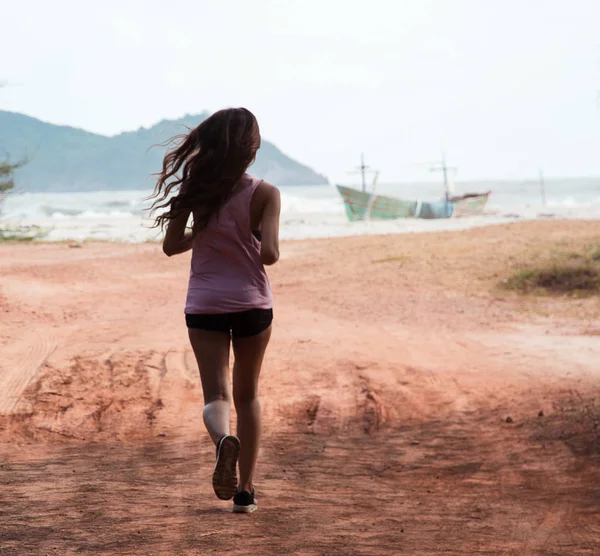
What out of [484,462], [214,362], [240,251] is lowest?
[484,462]

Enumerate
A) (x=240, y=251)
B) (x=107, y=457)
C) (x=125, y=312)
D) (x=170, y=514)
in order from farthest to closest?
(x=125, y=312) → (x=107, y=457) → (x=170, y=514) → (x=240, y=251)

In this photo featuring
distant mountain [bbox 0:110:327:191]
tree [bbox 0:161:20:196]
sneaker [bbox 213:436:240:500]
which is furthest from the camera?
distant mountain [bbox 0:110:327:191]

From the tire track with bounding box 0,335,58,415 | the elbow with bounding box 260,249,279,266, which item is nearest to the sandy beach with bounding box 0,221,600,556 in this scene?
the tire track with bounding box 0,335,58,415

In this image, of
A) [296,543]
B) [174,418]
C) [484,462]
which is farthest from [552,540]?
[174,418]

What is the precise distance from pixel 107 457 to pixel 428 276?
31.1 ft

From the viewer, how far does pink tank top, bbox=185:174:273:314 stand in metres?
3.40

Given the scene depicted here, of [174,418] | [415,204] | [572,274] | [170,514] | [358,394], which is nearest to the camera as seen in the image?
[170,514]

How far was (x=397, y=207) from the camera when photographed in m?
46.8

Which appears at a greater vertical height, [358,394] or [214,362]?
[214,362]

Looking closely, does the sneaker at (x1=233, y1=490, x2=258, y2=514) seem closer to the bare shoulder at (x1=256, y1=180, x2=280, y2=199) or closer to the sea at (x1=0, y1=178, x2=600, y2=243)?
the bare shoulder at (x1=256, y1=180, x2=280, y2=199)

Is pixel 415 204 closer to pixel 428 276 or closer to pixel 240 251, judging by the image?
pixel 428 276

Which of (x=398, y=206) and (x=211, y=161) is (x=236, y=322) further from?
(x=398, y=206)

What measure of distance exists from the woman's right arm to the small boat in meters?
40.3

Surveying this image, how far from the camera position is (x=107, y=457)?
547cm
